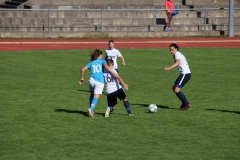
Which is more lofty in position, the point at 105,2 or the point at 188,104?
the point at 105,2

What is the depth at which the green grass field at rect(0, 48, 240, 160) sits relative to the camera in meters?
11.5

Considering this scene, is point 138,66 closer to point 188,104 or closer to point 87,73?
point 87,73

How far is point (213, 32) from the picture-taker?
3819 centimetres

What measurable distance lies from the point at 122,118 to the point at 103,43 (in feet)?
63.5

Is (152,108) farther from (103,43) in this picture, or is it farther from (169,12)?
(169,12)

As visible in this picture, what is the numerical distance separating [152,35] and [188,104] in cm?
2148

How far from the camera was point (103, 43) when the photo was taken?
33875mm

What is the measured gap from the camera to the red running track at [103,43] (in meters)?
32.0

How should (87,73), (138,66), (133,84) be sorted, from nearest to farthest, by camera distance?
(133,84) < (87,73) < (138,66)

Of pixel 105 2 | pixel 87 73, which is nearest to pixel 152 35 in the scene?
pixel 105 2

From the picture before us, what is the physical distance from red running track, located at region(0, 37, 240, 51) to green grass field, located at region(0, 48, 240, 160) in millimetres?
5995

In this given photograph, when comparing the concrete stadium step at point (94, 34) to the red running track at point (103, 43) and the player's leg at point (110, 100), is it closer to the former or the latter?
the red running track at point (103, 43)

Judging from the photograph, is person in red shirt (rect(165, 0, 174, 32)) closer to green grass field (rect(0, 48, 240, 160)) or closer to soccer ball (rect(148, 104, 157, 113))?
green grass field (rect(0, 48, 240, 160))

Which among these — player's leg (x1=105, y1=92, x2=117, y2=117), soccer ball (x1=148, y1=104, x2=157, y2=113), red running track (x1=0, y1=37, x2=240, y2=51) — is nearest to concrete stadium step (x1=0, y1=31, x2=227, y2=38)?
red running track (x1=0, y1=37, x2=240, y2=51)
